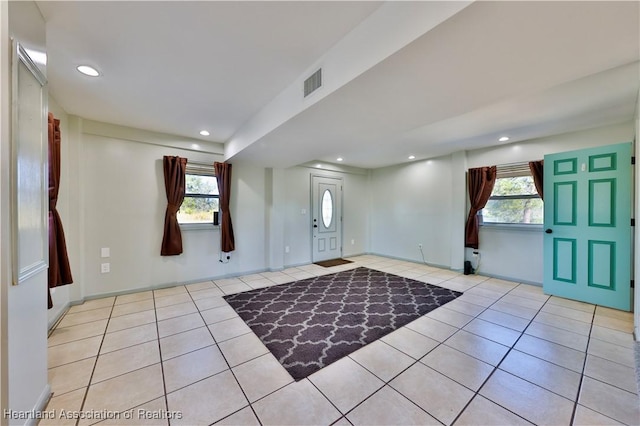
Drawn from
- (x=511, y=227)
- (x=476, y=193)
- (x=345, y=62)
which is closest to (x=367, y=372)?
(x=345, y=62)

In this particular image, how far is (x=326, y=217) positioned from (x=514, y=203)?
3741mm

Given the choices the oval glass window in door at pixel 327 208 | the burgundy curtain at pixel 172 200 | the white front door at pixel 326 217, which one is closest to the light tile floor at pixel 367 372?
the burgundy curtain at pixel 172 200

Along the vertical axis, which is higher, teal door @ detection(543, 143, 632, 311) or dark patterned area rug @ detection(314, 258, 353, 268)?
teal door @ detection(543, 143, 632, 311)

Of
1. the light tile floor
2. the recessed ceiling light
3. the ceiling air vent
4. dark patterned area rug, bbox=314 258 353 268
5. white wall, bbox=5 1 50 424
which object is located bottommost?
the light tile floor

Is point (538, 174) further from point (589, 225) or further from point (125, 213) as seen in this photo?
point (125, 213)

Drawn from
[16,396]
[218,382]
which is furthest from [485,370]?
[16,396]

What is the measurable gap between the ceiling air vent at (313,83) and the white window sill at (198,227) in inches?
124

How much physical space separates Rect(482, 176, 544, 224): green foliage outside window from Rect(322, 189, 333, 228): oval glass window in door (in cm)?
323

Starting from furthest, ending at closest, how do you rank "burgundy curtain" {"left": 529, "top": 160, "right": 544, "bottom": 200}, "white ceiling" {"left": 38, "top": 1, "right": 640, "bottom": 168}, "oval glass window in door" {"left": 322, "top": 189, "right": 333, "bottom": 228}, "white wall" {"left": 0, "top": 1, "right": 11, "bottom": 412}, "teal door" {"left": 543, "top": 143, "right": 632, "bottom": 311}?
"oval glass window in door" {"left": 322, "top": 189, "right": 333, "bottom": 228}, "burgundy curtain" {"left": 529, "top": 160, "right": 544, "bottom": 200}, "teal door" {"left": 543, "top": 143, "right": 632, "bottom": 311}, "white ceiling" {"left": 38, "top": 1, "right": 640, "bottom": 168}, "white wall" {"left": 0, "top": 1, "right": 11, "bottom": 412}

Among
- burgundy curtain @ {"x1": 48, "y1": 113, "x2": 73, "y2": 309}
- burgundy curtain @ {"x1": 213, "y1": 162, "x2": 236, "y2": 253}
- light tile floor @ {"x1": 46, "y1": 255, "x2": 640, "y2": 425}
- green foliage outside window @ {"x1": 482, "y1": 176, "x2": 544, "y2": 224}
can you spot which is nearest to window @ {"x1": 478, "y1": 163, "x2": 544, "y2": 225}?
green foliage outside window @ {"x1": 482, "y1": 176, "x2": 544, "y2": 224}

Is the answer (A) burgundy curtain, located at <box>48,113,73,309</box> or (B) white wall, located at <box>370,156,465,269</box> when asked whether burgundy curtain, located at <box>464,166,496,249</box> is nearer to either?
(B) white wall, located at <box>370,156,465,269</box>

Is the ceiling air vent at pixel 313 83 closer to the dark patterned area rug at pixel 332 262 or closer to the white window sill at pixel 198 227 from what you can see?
the white window sill at pixel 198 227

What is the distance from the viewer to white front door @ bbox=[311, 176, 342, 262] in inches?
225

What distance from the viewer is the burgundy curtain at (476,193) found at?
14.3 feet
